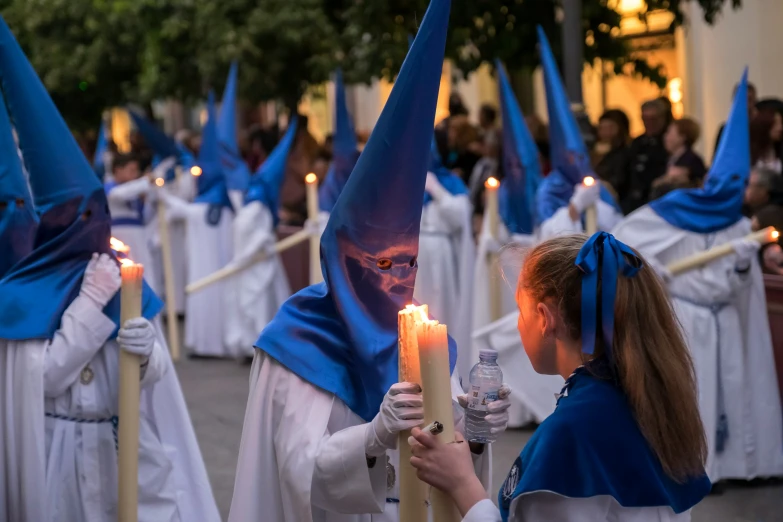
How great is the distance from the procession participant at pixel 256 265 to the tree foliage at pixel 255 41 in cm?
167

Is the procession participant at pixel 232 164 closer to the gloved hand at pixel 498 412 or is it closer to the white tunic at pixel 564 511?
the gloved hand at pixel 498 412

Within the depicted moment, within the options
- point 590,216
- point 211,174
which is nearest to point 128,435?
point 590,216

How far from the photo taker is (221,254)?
12.6 m

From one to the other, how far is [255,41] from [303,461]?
39.9ft

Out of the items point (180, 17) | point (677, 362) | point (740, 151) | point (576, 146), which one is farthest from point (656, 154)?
point (180, 17)

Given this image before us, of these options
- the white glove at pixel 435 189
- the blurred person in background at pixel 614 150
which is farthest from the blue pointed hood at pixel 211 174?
the blurred person in background at pixel 614 150

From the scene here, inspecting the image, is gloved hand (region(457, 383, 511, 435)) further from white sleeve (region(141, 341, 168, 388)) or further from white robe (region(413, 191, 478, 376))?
white robe (region(413, 191, 478, 376))

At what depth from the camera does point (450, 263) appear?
994 cm

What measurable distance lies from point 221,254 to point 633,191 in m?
5.05

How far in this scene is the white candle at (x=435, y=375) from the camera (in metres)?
2.57

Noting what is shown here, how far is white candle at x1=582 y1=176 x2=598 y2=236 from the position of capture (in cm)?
741

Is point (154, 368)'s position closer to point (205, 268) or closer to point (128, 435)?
point (128, 435)

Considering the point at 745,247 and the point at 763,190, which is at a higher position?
the point at 763,190

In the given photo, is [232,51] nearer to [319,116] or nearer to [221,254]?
[221,254]
